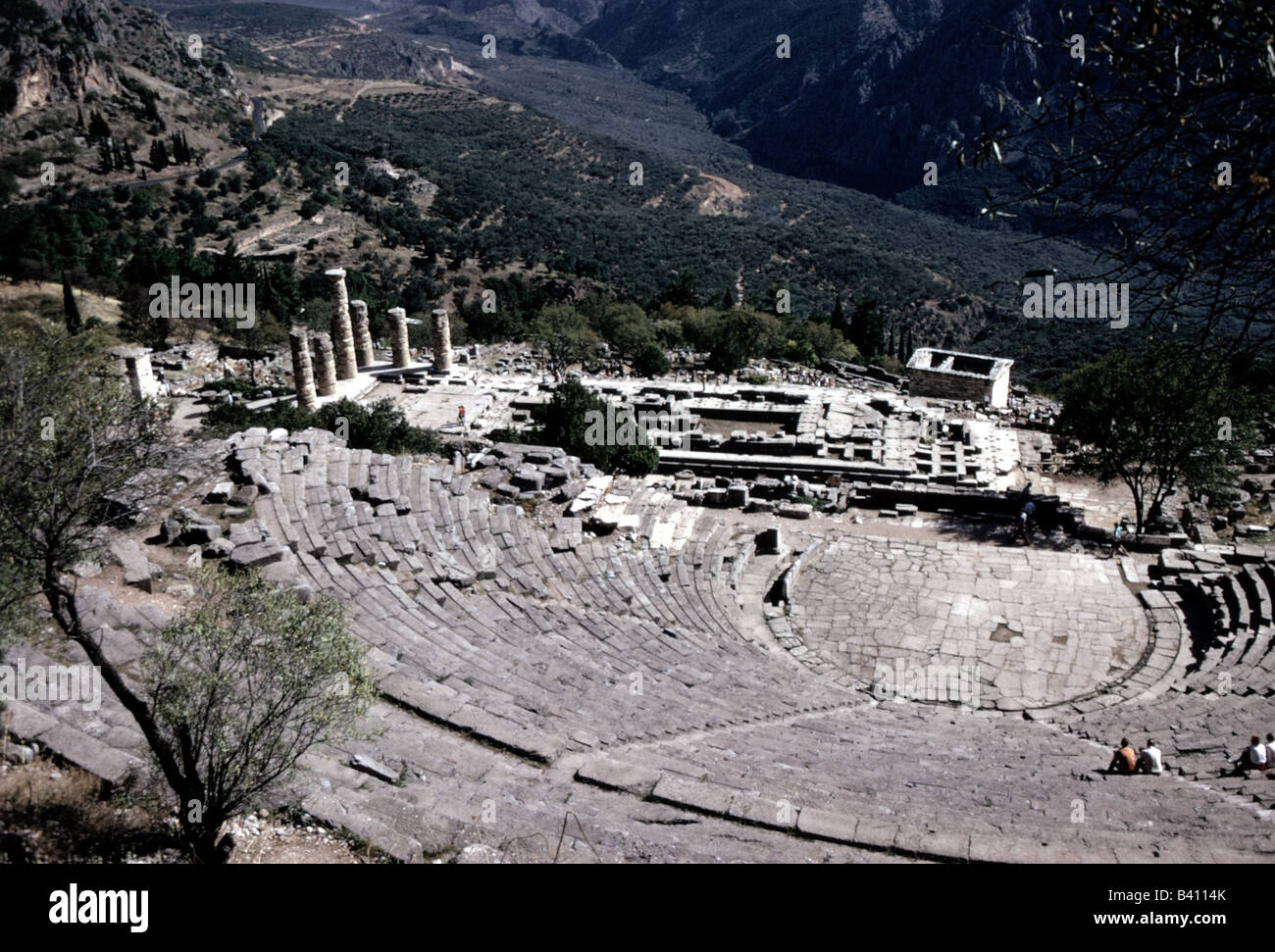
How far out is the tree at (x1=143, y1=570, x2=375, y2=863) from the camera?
791 cm

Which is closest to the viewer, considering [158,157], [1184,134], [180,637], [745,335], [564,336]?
[1184,134]

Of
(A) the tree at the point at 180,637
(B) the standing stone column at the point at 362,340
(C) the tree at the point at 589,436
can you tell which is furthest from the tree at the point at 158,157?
(A) the tree at the point at 180,637

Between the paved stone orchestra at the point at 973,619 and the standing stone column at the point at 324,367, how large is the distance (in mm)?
19118

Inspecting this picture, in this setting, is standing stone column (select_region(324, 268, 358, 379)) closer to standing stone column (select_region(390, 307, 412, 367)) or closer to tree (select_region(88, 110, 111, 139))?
standing stone column (select_region(390, 307, 412, 367))

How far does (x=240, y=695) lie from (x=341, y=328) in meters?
26.4

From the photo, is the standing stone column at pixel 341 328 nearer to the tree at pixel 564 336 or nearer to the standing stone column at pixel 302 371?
the standing stone column at pixel 302 371

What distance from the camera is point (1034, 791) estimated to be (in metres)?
11.1

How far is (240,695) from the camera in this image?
8492 mm

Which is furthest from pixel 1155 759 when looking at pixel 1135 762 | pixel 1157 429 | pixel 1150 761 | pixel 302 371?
pixel 302 371

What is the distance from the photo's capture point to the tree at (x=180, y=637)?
7824 millimetres

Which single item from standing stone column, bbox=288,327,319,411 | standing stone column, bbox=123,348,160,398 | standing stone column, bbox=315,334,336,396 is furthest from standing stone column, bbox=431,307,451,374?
standing stone column, bbox=123,348,160,398

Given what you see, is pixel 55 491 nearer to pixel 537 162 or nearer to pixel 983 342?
pixel 983 342

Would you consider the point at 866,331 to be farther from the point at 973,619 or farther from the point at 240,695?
the point at 240,695
